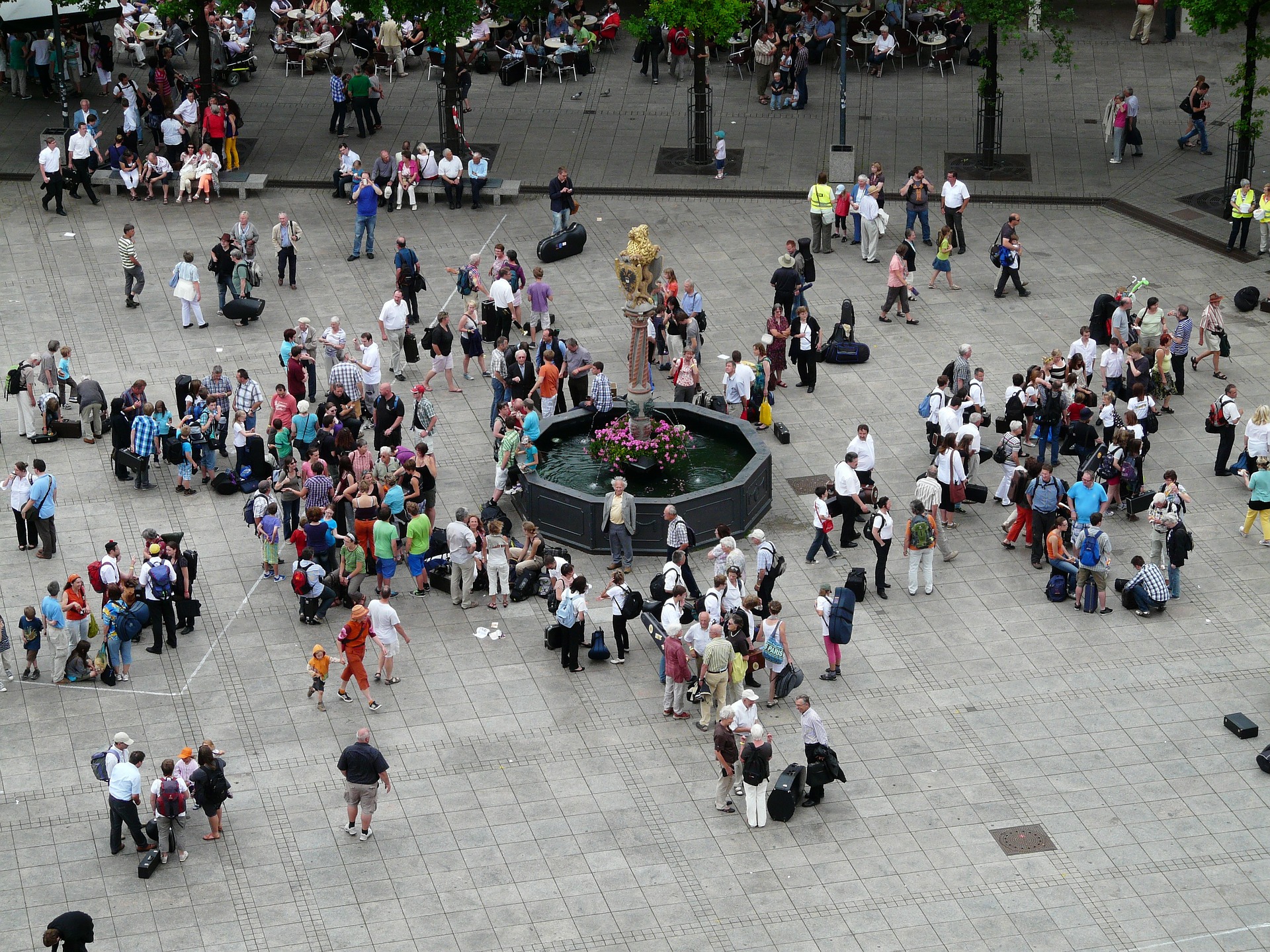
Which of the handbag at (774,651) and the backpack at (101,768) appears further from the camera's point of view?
the handbag at (774,651)

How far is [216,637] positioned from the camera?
2584cm

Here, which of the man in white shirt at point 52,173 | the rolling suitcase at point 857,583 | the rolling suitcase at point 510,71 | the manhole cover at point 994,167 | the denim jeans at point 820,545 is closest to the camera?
the rolling suitcase at point 857,583

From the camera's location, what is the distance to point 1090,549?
85.8ft

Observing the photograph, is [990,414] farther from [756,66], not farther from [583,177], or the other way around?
[756,66]

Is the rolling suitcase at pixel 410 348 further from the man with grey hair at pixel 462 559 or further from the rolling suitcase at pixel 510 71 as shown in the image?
the rolling suitcase at pixel 510 71

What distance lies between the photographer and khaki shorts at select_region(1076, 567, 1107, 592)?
86.2 ft

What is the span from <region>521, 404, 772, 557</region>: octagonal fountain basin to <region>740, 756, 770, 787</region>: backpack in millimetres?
6173

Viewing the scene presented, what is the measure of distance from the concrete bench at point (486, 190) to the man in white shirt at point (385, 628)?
16.9 metres

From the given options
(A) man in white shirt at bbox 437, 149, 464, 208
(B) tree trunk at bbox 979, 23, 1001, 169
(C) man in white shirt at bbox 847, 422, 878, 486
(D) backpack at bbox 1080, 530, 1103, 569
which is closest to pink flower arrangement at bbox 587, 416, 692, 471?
(C) man in white shirt at bbox 847, 422, 878, 486

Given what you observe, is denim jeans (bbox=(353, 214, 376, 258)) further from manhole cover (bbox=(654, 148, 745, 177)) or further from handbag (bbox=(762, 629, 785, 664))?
handbag (bbox=(762, 629, 785, 664))

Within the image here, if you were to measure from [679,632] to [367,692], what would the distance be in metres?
3.90

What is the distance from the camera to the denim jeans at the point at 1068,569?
26.5 m

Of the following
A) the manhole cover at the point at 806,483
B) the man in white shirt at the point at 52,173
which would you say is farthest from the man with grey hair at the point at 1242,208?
the man in white shirt at the point at 52,173

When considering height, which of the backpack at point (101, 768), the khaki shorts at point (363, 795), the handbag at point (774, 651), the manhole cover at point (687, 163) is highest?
the manhole cover at point (687, 163)
